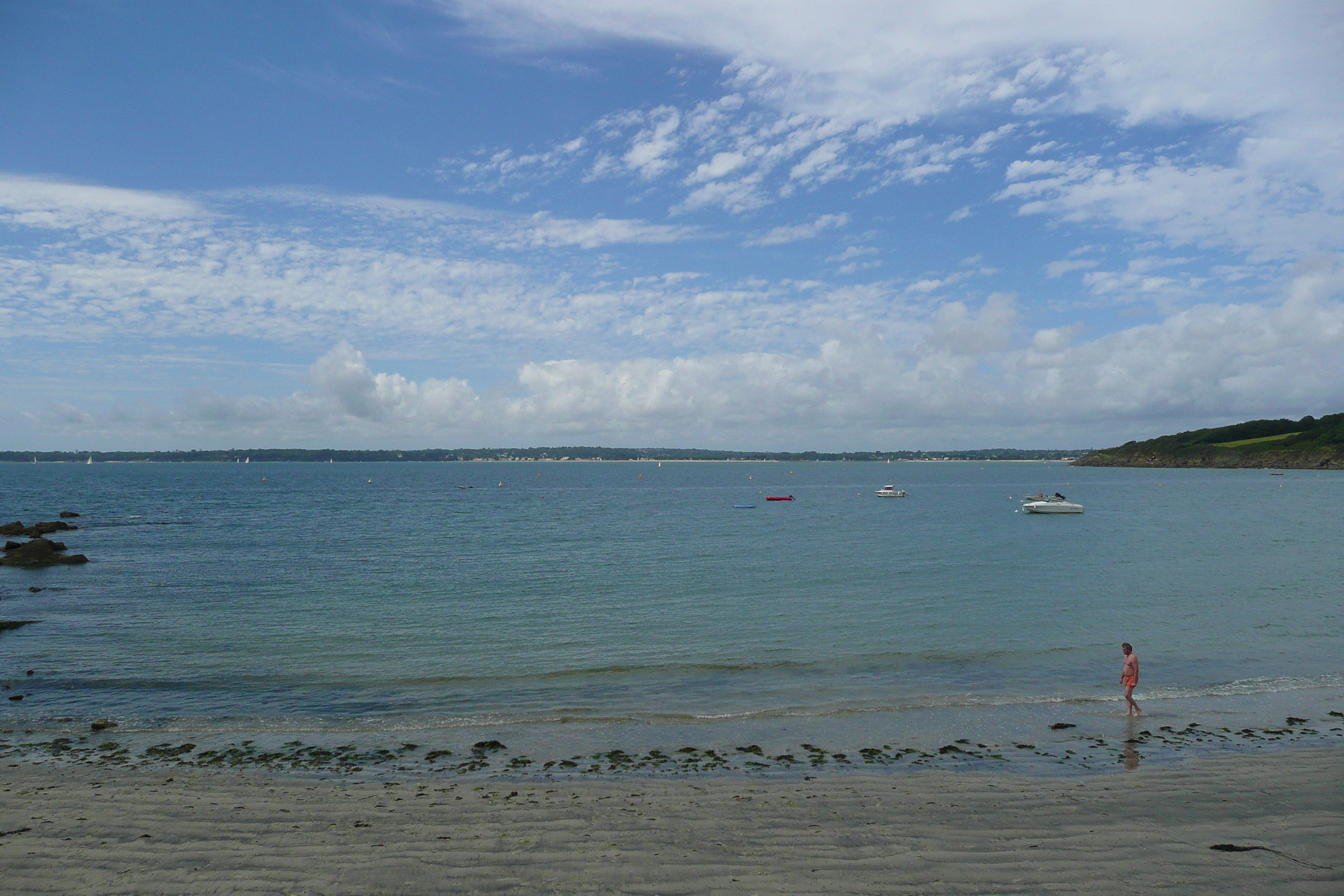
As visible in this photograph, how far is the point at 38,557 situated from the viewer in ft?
156

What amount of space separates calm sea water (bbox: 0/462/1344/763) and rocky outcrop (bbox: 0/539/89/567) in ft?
6.22

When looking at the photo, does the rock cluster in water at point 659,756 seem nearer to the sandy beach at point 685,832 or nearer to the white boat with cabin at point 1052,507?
the sandy beach at point 685,832

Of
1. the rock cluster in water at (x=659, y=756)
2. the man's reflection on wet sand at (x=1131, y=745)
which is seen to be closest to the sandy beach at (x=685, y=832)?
the man's reflection on wet sand at (x=1131, y=745)

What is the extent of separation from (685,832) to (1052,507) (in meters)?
86.5

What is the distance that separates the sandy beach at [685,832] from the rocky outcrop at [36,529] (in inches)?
2430

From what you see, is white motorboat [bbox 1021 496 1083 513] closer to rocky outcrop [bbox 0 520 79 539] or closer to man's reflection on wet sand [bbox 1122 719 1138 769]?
man's reflection on wet sand [bbox 1122 719 1138 769]

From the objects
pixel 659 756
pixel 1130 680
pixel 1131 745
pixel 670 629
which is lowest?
pixel 670 629

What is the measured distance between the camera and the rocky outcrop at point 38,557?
155ft

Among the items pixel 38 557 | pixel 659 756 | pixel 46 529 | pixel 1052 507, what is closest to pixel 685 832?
pixel 659 756

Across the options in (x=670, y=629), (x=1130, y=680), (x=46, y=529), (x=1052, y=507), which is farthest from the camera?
(x=1052, y=507)

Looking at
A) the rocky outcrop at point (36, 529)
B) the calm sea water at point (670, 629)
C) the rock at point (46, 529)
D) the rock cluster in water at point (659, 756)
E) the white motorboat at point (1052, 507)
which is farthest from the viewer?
the white motorboat at point (1052, 507)

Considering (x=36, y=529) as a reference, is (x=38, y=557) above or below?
below

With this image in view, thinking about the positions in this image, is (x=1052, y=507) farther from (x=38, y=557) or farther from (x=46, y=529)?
(x=46, y=529)

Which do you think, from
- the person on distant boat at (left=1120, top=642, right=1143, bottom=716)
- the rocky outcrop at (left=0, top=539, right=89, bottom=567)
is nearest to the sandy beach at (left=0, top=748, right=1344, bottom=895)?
the person on distant boat at (left=1120, top=642, right=1143, bottom=716)
